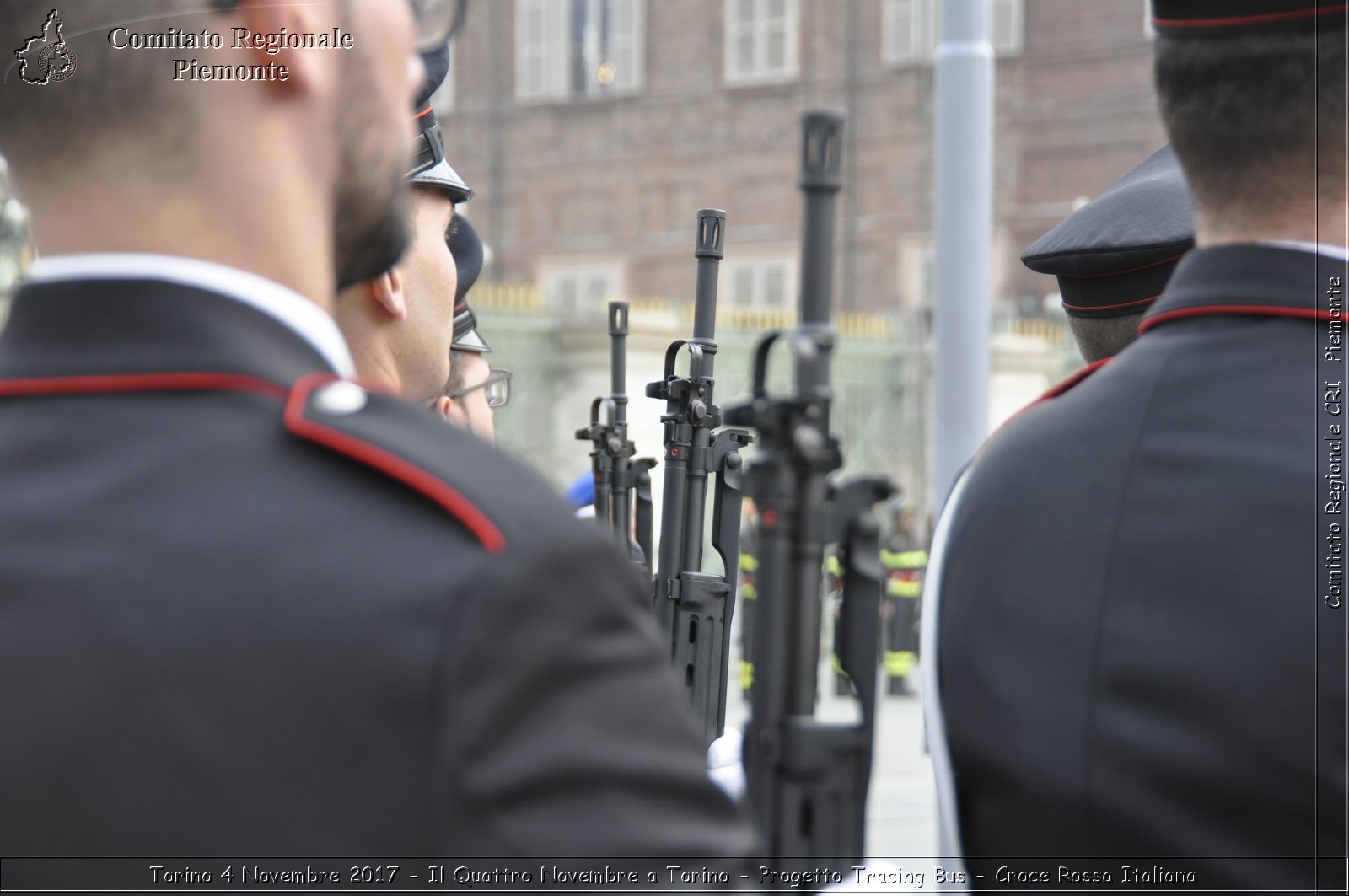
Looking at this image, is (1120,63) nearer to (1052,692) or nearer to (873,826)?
(873,826)

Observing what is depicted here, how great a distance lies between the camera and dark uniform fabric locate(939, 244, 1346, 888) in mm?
1457

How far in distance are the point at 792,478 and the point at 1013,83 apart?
2415cm

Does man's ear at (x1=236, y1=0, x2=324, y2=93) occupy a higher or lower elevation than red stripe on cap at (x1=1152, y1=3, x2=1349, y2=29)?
lower

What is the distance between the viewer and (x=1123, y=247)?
2.91 metres

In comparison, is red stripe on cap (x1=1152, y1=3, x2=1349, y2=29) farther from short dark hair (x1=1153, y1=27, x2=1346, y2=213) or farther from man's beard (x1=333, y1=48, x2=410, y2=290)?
man's beard (x1=333, y1=48, x2=410, y2=290)

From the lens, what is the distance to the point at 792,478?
1.52 meters

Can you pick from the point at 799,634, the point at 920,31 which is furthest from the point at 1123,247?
the point at 920,31

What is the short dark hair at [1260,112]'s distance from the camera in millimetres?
1581

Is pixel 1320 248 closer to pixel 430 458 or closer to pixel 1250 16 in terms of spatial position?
pixel 1250 16

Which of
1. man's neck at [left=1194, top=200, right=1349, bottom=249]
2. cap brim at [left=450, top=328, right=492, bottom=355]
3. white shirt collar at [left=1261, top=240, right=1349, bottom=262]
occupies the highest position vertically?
man's neck at [left=1194, top=200, right=1349, bottom=249]

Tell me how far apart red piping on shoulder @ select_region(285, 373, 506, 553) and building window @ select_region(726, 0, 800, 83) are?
25083 mm

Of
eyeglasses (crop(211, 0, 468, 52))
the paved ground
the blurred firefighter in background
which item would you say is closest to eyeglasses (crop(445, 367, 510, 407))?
the paved ground

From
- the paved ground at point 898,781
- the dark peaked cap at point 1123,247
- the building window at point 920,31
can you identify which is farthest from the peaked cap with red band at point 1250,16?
the building window at point 920,31

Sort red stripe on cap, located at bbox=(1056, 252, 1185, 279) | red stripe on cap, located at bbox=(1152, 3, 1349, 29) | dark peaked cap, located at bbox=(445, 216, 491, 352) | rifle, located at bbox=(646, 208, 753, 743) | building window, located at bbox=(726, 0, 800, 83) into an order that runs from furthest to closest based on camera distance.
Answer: building window, located at bbox=(726, 0, 800, 83), dark peaked cap, located at bbox=(445, 216, 491, 352), rifle, located at bbox=(646, 208, 753, 743), red stripe on cap, located at bbox=(1056, 252, 1185, 279), red stripe on cap, located at bbox=(1152, 3, 1349, 29)
